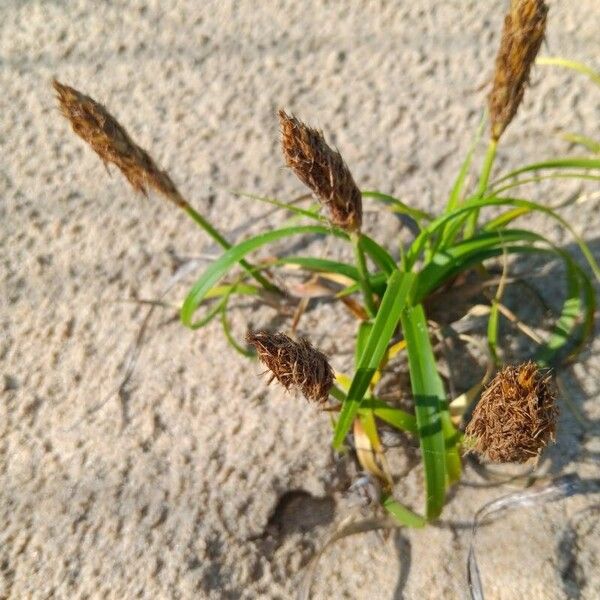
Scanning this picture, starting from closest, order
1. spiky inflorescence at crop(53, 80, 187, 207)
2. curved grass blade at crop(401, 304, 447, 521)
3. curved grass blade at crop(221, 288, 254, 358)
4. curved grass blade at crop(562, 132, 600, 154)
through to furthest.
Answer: spiky inflorescence at crop(53, 80, 187, 207) → curved grass blade at crop(401, 304, 447, 521) → curved grass blade at crop(221, 288, 254, 358) → curved grass blade at crop(562, 132, 600, 154)

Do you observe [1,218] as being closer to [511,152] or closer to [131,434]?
[131,434]

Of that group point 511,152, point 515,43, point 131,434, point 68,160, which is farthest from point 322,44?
point 131,434

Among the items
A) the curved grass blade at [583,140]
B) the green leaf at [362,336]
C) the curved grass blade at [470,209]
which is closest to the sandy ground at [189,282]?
the curved grass blade at [583,140]

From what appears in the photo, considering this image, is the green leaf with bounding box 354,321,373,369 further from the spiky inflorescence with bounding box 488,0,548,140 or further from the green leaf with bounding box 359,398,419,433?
the spiky inflorescence with bounding box 488,0,548,140

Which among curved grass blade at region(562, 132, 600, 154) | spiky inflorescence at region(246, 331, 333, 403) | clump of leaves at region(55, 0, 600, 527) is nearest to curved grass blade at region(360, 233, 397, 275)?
clump of leaves at region(55, 0, 600, 527)

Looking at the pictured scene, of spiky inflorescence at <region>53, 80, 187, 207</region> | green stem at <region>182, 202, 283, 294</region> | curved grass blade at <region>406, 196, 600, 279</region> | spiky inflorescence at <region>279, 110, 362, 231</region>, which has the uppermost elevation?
curved grass blade at <region>406, 196, 600, 279</region>

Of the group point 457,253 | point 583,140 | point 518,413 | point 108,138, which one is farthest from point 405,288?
point 583,140

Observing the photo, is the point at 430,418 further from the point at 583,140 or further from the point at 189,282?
the point at 583,140
